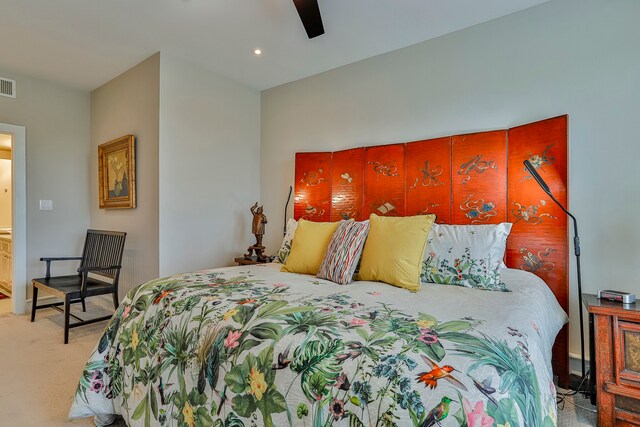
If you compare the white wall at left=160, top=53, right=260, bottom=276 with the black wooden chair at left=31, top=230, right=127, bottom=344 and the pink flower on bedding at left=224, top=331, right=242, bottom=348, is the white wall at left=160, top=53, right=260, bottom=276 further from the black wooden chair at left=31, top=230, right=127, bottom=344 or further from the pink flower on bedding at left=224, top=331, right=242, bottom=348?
the pink flower on bedding at left=224, top=331, right=242, bottom=348

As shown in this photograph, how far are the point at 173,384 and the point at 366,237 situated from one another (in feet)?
4.51

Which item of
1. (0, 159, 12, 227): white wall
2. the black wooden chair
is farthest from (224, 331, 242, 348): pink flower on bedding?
(0, 159, 12, 227): white wall

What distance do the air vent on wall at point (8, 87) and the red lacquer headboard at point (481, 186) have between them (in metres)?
3.58

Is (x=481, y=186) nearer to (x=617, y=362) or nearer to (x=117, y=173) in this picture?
(x=617, y=362)

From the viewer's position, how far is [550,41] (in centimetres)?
231

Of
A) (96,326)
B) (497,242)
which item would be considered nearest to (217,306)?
(497,242)

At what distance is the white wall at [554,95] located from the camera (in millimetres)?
2057

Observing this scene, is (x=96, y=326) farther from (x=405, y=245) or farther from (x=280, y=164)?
(x=405, y=245)

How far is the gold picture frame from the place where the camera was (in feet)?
11.2

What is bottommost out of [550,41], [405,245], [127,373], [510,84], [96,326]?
[96,326]

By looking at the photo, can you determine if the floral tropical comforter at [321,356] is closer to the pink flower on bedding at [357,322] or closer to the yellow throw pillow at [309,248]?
the pink flower on bedding at [357,322]

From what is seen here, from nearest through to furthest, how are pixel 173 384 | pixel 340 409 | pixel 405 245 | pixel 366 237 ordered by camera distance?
pixel 340 409 → pixel 173 384 → pixel 405 245 → pixel 366 237

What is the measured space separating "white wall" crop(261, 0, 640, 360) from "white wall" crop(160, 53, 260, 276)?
4.31 feet

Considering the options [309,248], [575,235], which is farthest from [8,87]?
[575,235]
